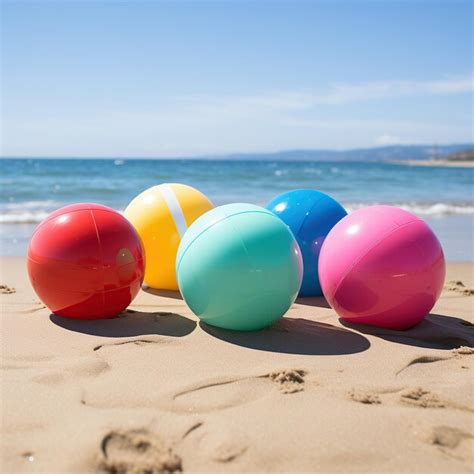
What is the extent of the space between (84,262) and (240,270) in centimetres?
147

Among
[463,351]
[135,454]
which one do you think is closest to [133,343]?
[135,454]

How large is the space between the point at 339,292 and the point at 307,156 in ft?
491

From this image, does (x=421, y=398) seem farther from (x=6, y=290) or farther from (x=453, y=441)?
(x=6, y=290)

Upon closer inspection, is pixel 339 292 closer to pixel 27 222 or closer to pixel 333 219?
pixel 333 219

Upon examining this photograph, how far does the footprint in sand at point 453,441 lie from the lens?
10.9 ft

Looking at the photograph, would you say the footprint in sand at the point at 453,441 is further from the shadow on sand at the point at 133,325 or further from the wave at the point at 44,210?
the wave at the point at 44,210

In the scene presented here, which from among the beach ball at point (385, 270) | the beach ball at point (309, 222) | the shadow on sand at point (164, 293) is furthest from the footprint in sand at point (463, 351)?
the shadow on sand at point (164, 293)

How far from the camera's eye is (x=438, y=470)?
10.3 feet

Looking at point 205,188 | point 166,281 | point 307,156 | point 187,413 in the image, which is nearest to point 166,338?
point 187,413

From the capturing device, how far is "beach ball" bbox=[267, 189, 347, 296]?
679 cm

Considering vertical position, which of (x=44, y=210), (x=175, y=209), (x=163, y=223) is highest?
(x=175, y=209)

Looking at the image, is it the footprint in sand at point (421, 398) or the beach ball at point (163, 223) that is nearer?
the footprint in sand at point (421, 398)

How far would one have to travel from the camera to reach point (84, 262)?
5340mm

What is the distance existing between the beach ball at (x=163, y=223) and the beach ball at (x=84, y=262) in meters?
1.18
